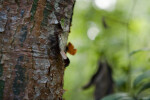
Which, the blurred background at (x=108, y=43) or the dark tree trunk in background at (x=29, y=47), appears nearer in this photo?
the dark tree trunk in background at (x=29, y=47)

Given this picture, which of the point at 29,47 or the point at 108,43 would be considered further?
the point at 108,43

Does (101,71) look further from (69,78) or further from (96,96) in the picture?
(69,78)

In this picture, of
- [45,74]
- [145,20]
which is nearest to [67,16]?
[45,74]

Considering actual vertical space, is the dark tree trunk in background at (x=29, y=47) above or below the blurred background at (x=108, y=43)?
above

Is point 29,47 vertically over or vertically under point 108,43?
over
